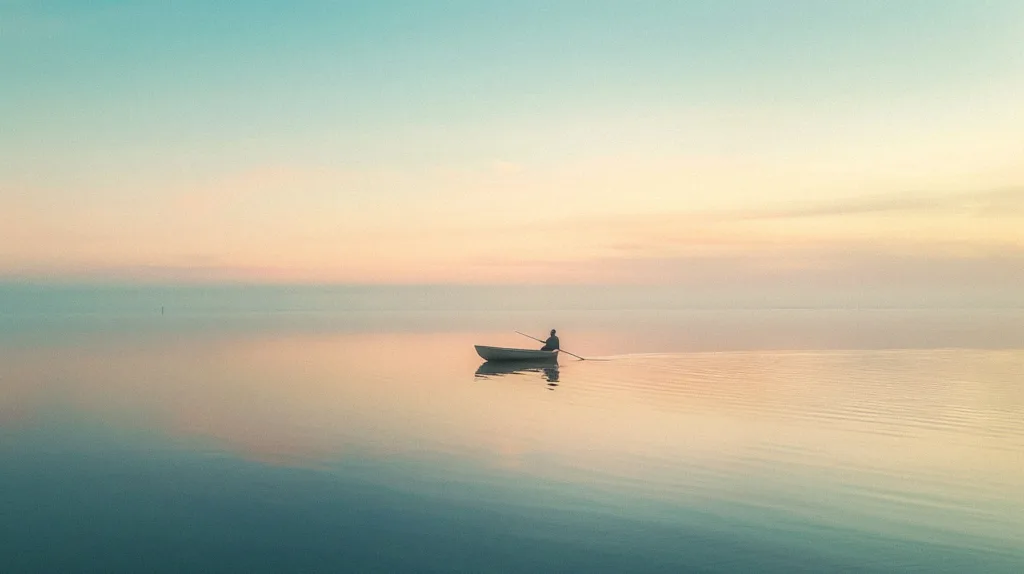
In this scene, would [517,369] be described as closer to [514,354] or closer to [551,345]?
[514,354]

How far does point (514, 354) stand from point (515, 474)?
27346 mm

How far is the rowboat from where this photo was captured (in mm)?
44094

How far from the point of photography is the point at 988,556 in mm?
11609

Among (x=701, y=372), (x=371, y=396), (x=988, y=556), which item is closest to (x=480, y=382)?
(x=371, y=396)

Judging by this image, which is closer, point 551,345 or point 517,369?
point 517,369

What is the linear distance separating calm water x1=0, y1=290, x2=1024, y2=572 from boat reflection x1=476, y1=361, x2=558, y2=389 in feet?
11.0

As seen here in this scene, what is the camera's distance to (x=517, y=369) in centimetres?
4247

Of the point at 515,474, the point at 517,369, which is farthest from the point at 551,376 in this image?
the point at 515,474

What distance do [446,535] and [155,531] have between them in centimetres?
559

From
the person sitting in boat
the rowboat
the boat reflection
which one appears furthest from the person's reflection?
the person sitting in boat

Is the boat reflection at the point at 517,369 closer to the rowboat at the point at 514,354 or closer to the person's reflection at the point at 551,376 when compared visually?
the person's reflection at the point at 551,376

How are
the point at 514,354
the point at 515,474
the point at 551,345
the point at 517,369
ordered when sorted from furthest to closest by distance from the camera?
the point at 551,345, the point at 514,354, the point at 517,369, the point at 515,474

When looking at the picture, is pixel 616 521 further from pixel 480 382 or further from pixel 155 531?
pixel 480 382

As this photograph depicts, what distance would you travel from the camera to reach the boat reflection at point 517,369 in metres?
39.2
